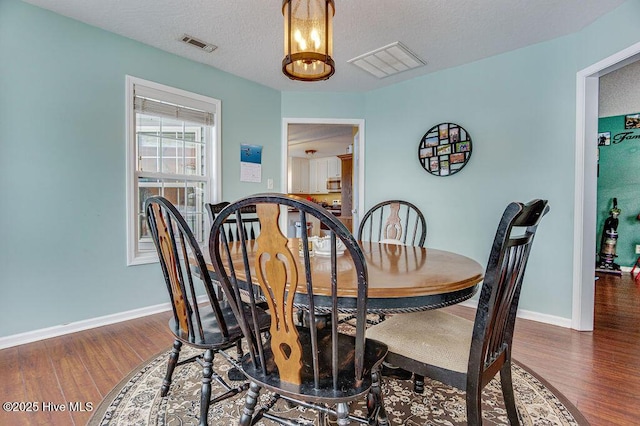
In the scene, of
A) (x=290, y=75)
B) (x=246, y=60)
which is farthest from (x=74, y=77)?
(x=290, y=75)

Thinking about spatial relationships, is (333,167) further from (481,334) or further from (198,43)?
(481,334)

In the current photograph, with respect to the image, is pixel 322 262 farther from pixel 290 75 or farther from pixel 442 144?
pixel 442 144

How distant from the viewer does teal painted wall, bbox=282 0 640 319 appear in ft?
8.57

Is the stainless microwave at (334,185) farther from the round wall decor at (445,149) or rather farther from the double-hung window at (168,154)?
the double-hung window at (168,154)

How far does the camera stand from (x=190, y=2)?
7.21 feet

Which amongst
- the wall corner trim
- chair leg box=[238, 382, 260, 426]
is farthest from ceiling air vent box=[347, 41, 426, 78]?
the wall corner trim

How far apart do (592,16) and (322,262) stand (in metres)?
2.76

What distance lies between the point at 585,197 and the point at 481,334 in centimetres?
228

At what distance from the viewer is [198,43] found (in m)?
2.78

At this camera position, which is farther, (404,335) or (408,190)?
(408,190)

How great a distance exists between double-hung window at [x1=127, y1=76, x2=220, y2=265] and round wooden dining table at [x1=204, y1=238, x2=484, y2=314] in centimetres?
186

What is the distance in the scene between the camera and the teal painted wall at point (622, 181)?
4816 millimetres

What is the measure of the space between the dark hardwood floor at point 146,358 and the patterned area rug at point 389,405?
0.10 metres

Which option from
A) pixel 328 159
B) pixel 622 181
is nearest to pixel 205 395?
pixel 622 181
